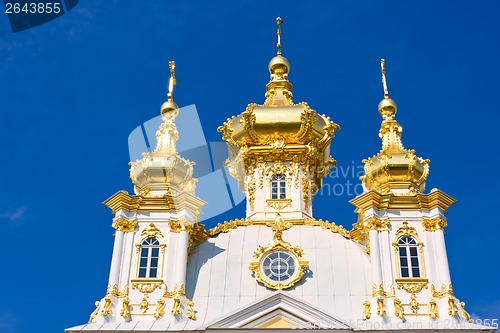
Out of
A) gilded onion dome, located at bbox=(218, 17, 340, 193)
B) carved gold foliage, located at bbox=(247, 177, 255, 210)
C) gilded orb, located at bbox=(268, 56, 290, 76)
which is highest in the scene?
gilded orb, located at bbox=(268, 56, 290, 76)

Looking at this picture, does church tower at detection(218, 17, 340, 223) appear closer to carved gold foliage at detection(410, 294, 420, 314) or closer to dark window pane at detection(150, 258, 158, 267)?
dark window pane at detection(150, 258, 158, 267)

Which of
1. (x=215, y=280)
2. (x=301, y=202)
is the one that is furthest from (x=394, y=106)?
(x=215, y=280)

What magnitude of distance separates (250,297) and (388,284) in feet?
13.4

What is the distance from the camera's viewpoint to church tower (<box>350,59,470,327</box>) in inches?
965

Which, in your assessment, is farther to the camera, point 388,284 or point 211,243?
point 211,243

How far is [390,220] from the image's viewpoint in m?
26.5

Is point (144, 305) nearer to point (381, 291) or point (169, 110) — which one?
point (381, 291)

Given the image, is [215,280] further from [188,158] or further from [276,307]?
[188,158]

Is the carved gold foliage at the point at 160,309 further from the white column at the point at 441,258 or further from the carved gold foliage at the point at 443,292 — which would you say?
the white column at the point at 441,258

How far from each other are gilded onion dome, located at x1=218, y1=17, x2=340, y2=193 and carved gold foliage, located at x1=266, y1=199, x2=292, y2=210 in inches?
72.7

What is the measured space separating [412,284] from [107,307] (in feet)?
29.2

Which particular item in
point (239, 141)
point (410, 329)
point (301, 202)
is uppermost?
point (239, 141)

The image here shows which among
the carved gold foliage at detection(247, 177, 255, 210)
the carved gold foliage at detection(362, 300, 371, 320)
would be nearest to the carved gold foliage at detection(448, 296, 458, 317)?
the carved gold foliage at detection(362, 300, 371, 320)

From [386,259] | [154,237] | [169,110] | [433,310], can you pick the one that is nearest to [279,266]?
[386,259]
